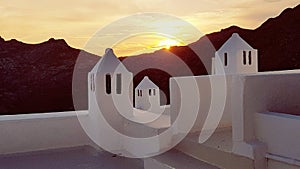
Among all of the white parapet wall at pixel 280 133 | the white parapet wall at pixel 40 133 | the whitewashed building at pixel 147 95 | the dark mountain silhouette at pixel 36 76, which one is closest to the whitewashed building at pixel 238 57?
the whitewashed building at pixel 147 95

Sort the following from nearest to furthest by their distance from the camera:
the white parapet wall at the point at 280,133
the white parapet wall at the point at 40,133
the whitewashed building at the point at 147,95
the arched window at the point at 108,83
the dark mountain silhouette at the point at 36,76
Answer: the white parapet wall at the point at 280,133 → the white parapet wall at the point at 40,133 → the arched window at the point at 108,83 → the dark mountain silhouette at the point at 36,76 → the whitewashed building at the point at 147,95

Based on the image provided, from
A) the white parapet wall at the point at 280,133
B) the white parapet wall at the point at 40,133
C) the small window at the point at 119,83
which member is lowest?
the white parapet wall at the point at 40,133

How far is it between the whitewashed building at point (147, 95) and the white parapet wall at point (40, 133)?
5.26 meters

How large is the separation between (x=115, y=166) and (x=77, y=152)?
124cm

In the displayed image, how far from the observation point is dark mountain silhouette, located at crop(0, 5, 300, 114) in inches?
477

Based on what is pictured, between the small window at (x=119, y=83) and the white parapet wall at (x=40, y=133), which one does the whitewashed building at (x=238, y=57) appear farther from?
the white parapet wall at (x=40, y=133)

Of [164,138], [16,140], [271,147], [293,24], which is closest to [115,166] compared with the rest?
[164,138]

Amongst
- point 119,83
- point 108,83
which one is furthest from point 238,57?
point 108,83

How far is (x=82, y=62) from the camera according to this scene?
12297 millimetres

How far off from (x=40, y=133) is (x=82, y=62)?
5.62 metres

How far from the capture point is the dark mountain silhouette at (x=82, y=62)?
12.1 m

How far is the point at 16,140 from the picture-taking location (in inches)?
266

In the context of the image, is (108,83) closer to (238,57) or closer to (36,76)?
(238,57)

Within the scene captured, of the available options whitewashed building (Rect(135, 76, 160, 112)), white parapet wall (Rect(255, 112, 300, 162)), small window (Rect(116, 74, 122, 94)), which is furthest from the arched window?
whitewashed building (Rect(135, 76, 160, 112))
